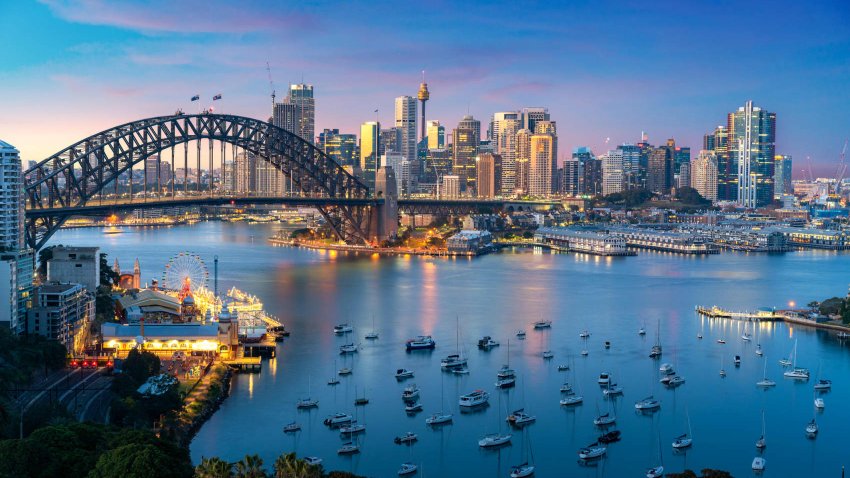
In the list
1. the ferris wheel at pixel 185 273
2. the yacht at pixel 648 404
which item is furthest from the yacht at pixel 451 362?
the ferris wheel at pixel 185 273

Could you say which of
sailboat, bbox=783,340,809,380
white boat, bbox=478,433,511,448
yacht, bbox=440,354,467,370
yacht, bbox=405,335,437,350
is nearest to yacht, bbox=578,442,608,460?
white boat, bbox=478,433,511,448

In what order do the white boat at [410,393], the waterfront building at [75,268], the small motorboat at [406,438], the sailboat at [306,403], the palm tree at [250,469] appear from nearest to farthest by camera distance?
1. the palm tree at [250,469]
2. the small motorboat at [406,438]
3. the sailboat at [306,403]
4. the white boat at [410,393]
5. the waterfront building at [75,268]

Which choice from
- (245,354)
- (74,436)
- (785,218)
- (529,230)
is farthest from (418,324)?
(785,218)

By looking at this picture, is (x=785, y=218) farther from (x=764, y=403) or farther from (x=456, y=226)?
(x=764, y=403)

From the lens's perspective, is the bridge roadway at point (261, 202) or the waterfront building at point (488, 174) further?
the waterfront building at point (488, 174)

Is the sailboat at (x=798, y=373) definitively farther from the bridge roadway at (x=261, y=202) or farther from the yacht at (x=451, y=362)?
the bridge roadway at (x=261, y=202)

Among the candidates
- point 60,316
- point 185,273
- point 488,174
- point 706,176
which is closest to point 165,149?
point 185,273
